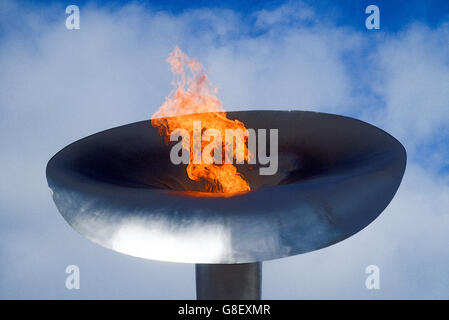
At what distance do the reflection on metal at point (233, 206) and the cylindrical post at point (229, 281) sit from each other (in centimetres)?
70

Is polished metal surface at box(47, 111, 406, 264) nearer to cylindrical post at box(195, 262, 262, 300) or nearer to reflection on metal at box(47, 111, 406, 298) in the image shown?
reflection on metal at box(47, 111, 406, 298)

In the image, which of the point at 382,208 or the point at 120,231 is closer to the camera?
the point at 120,231

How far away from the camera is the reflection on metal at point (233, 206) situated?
2564 millimetres

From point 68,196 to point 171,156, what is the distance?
136 centimetres

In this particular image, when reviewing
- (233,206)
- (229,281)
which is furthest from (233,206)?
(229,281)

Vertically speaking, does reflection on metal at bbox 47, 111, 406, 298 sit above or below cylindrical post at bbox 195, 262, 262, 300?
above

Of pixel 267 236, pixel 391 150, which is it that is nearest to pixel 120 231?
pixel 267 236

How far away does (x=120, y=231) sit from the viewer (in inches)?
107

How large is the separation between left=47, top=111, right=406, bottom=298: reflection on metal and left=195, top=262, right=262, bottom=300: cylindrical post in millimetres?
699

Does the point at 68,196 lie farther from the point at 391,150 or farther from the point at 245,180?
the point at 391,150

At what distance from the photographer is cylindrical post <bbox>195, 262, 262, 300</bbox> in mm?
3777

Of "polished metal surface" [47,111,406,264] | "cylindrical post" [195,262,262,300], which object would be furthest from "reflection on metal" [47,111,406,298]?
"cylindrical post" [195,262,262,300]

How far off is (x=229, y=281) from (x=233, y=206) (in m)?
1.28

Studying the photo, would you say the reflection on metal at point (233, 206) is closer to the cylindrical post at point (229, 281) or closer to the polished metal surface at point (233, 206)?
the polished metal surface at point (233, 206)
